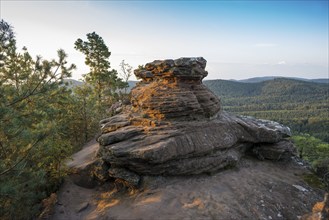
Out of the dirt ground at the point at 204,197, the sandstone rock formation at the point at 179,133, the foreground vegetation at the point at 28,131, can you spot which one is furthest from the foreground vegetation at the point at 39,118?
the sandstone rock formation at the point at 179,133

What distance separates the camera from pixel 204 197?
42.7 feet

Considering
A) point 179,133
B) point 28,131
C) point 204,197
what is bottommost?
point 204,197

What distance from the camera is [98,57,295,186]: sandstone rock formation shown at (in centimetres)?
1483

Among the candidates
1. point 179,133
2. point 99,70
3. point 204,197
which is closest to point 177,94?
point 179,133

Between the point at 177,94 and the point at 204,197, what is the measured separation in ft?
25.6

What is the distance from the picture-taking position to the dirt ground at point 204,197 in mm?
12055

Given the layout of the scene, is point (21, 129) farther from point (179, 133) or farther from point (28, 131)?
point (179, 133)

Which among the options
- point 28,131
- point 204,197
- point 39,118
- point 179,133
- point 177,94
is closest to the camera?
point 28,131

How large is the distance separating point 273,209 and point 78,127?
21.5 meters

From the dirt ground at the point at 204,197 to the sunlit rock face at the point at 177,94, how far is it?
4.86 meters

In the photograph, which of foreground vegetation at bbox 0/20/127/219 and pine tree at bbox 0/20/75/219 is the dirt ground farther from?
pine tree at bbox 0/20/75/219

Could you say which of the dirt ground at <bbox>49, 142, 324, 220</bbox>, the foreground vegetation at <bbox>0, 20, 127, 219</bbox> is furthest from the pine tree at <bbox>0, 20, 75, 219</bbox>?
the dirt ground at <bbox>49, 142, 324, 220</bbox>

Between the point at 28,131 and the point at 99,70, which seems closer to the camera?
the point at 28,131

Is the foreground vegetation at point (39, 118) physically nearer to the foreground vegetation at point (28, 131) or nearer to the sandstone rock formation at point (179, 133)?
the foreground vegetation at point (28, 131)
